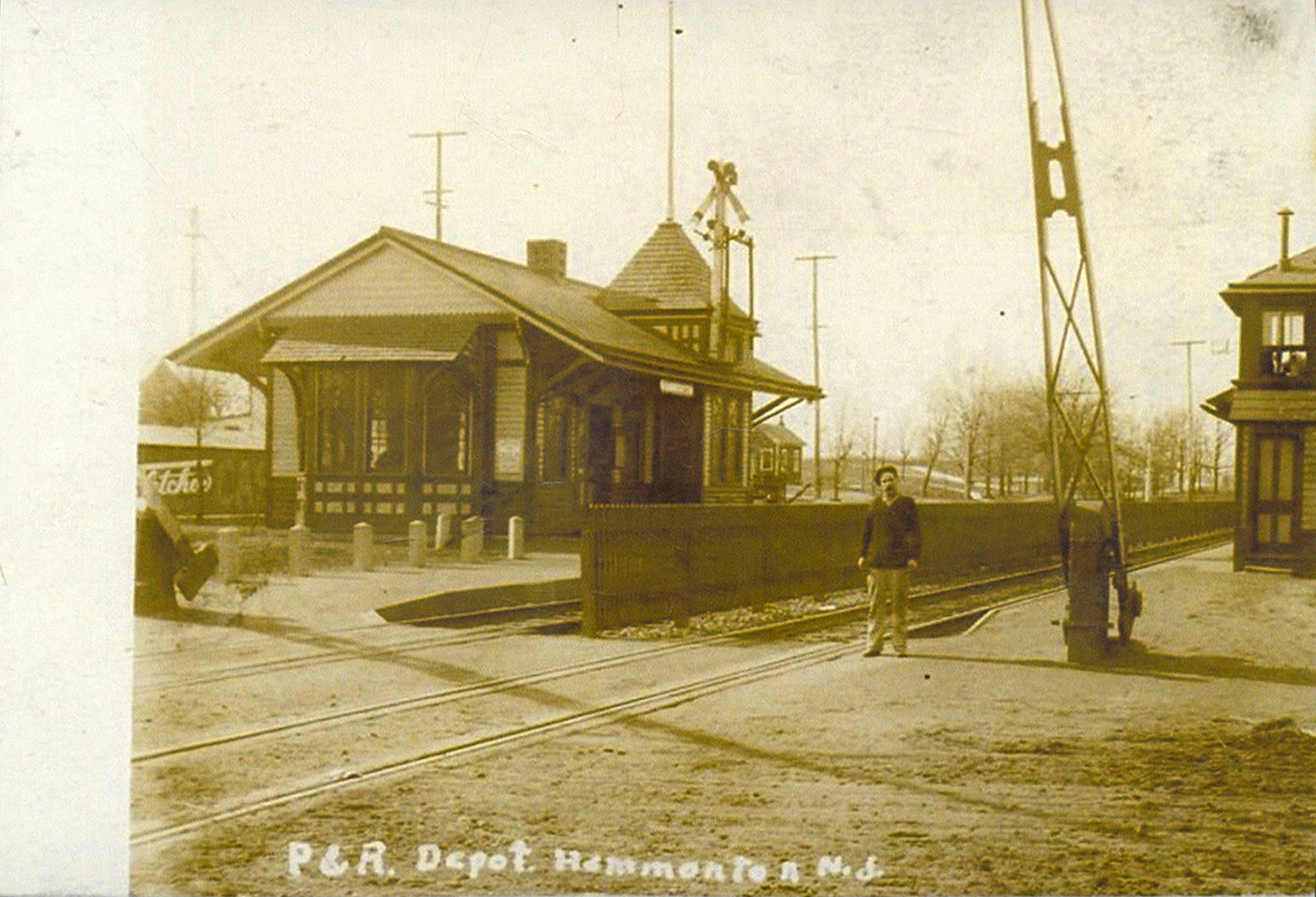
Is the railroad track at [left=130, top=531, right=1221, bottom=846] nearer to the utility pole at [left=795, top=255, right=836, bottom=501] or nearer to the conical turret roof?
the utility pole at [left=795, top=255, right=836, bottom=501]

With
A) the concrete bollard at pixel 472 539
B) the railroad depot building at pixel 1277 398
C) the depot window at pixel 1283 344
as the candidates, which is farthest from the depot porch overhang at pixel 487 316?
the depot window at pixel 1283 344

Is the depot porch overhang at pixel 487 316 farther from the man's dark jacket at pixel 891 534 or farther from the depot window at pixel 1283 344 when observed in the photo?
the depot window at pixel 1283 344

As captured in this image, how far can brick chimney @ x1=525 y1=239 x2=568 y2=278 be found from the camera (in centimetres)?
→ 527

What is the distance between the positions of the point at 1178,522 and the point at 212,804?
4.55 metres

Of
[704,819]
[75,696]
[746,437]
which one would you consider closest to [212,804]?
[75,696]

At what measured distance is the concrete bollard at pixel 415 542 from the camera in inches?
208

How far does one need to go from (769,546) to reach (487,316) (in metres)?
2.06

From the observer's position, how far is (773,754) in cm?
478

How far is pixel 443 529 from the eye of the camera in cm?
550

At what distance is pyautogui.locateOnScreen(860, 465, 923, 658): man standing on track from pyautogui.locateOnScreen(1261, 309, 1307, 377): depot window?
61.0 inches

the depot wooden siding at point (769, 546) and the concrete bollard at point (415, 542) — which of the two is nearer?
the concrete bollard at point (415, 542)

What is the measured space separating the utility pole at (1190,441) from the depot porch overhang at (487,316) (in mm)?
1471

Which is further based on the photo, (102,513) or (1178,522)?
(1178,522)

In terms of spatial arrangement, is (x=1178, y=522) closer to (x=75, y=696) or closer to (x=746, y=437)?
(x=746, y=437)
